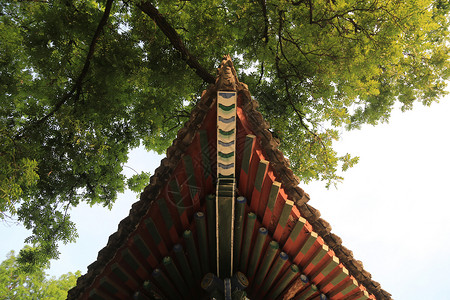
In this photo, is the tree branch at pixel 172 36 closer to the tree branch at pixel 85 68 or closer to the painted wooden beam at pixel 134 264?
the tree branch at pixel 85 68

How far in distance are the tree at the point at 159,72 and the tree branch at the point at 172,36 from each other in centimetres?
3

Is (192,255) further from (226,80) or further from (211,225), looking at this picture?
(226,80)

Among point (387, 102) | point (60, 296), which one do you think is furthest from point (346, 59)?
point (60, 296)

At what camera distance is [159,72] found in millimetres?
7293

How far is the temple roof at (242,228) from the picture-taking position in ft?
9.80

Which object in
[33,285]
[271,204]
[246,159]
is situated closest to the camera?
[246,159]

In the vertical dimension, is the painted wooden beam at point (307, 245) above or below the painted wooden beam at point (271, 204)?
below

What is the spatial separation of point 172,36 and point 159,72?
107cm

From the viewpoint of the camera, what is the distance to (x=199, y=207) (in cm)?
330

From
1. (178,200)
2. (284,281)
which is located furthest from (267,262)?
(178,200)

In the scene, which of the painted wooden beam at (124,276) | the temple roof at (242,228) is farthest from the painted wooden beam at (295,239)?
the painted wooden beam at (124,276)

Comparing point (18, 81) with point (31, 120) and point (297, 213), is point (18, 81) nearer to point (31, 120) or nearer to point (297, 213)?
point (31, 120)

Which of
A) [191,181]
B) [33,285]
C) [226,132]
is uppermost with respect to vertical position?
[226,132]

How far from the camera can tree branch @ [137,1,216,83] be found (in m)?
6.29
